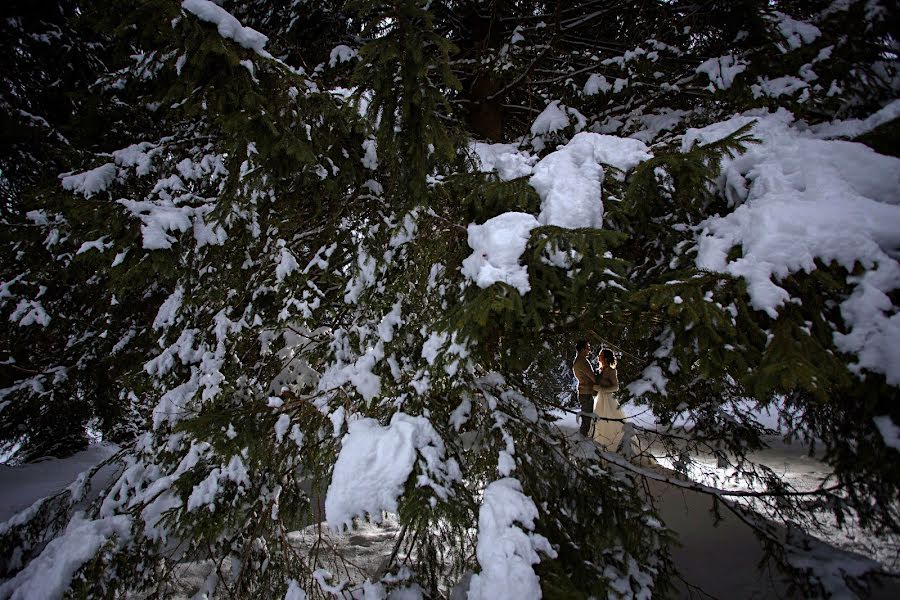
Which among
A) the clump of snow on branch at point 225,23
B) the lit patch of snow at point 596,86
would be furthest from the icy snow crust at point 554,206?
the lit patch of snow at point 596,86

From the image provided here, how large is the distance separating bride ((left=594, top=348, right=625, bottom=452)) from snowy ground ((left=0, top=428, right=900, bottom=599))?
87 centimetres

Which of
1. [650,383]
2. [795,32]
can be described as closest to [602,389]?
[650,383]

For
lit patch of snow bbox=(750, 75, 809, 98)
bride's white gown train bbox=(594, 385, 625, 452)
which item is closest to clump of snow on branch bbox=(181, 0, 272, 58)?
lit patch of snow bbox=(750, 75, 809, 98)

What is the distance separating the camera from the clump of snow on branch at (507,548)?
4.85 feet

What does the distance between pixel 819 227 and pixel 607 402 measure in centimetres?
483

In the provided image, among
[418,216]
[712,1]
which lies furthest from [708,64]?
[418,216]

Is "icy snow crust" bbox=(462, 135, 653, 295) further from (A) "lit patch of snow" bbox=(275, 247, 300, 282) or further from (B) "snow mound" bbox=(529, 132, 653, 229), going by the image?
(A) "lit patch of snow" bbox=(275, 247, 300, 282)

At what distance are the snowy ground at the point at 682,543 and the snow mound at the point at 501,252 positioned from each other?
62.3 inches

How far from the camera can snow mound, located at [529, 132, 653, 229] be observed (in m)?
1.99

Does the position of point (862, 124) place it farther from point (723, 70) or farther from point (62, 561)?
point (62, 561)

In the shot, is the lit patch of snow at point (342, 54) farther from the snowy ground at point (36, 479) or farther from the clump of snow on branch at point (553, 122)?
the snowy ground at point (36, 479)

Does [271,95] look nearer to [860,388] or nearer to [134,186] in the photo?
[134,186]

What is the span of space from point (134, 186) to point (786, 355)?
209 inches

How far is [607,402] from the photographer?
5.81 meters
